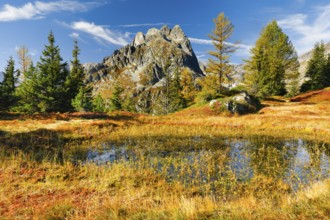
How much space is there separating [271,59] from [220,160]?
45.9m

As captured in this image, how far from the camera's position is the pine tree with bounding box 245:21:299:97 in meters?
48.1

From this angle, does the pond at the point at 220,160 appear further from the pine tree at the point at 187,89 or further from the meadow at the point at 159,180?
the pine tree at the point at 187,89

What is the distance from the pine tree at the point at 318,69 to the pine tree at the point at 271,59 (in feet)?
27.4

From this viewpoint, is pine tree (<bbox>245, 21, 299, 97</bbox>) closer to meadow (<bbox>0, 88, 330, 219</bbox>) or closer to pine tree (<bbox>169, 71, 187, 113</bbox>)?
pine tree (<bbox>169, 71, 187, 113</bbox>)

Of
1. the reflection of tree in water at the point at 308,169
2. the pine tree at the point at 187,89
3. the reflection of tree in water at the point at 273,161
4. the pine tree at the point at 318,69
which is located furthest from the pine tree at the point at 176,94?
the reflection of tree in water at the point at 308,169

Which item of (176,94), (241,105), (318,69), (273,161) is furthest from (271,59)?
(273,161)

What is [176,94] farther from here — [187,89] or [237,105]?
[237,105]

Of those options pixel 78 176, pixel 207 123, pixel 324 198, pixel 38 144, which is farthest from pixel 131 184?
pixel 207 123

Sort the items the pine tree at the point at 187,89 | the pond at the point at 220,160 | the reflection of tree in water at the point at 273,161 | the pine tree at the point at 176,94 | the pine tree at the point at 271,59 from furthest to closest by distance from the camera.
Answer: the pine tree at the point at 187,89 → the pine tree at the point at 176,94 → the pine tree at the point at 271,59 → the reflection of tree in water at the point at 273,161 → the pond at the point at 220,160

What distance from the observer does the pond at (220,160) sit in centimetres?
882

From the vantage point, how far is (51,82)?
3459 centimetres

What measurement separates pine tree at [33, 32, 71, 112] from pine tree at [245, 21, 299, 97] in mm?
39146

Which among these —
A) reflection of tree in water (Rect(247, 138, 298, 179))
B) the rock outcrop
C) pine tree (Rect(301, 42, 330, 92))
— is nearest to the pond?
reflection of tree in water (Rect(247, 138, 298, 179))

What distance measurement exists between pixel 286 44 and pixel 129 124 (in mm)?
45687
